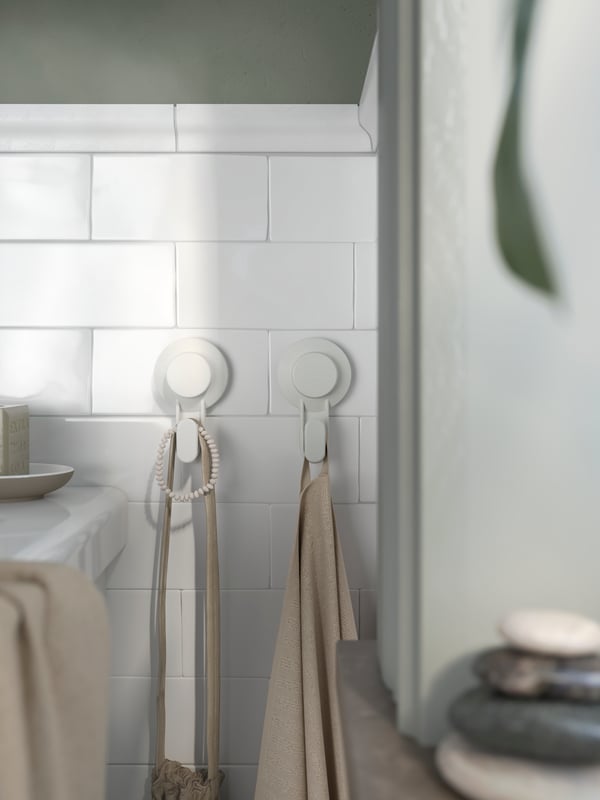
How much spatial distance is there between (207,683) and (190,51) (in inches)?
34.9

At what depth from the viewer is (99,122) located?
42.6 inches

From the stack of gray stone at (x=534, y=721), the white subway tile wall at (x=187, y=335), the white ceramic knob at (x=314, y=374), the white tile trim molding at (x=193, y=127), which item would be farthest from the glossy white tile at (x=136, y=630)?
the stack of gray stone at (x=534, y=721)

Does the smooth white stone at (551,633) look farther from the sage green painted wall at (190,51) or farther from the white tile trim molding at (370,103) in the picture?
the sage green painted wall at (190,51)

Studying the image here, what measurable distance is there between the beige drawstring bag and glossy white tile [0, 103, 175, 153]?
0.43 meters

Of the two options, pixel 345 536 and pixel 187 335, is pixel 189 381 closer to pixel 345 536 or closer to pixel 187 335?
pixel 187 335

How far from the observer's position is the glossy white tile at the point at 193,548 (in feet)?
3.60

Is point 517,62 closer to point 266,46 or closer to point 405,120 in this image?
point 405,120

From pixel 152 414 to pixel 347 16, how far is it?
2.07 ft

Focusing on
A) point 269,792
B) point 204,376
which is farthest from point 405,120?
point 269,792

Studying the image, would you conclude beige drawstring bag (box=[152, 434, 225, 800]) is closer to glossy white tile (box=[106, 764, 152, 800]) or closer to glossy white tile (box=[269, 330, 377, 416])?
glossy white tile (box=[106, 764, 152, 800])

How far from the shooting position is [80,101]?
1088 millimetres

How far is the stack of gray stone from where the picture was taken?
31 centimetres

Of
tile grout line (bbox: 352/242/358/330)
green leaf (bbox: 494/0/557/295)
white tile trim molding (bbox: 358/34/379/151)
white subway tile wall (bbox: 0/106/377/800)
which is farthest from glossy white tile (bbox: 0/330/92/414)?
green leaf (bbox: 494/0/557/295)

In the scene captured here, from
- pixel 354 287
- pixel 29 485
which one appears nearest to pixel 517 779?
pixel 29 485
